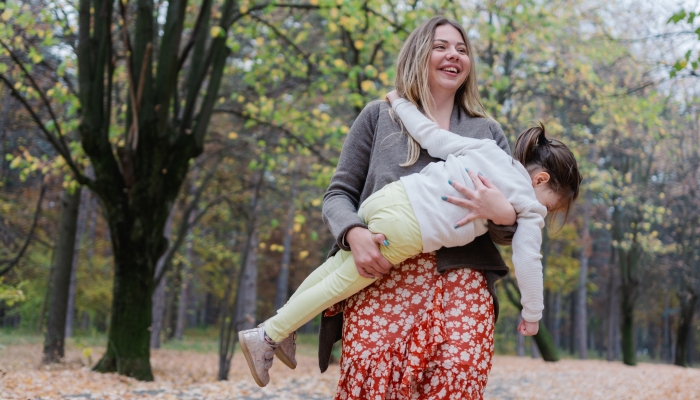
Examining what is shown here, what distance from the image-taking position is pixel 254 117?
9008 millimetres

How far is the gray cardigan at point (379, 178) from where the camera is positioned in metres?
2.00

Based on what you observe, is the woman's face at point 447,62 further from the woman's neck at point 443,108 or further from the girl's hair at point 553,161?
Answer: the girl's hair at point 553,161

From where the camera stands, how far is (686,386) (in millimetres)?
10102

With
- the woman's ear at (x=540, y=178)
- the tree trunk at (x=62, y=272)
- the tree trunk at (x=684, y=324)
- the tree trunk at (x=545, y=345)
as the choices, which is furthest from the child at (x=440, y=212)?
the tree trunk at (x=684, y=324)

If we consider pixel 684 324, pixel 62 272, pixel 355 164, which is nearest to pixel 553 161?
pixel 355 164

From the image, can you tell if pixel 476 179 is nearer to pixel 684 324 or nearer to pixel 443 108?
pixel 443 108

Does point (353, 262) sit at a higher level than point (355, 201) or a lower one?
lower

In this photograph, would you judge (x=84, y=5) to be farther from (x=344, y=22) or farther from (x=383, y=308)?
(x=383, y=308)

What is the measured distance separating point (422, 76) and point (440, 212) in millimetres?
563

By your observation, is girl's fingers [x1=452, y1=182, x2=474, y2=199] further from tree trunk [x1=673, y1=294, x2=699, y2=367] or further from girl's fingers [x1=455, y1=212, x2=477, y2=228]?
tree trunk [x1=673, y1=294, x2=699, y2=367]

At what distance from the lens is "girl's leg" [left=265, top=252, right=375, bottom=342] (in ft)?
6.57

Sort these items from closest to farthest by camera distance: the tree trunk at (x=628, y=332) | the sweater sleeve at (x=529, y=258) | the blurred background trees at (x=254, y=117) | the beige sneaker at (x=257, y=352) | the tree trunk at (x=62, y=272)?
the sweater sleeve at (x=529, y=258) < the beige sneaker at (x=257, y=352) < the blurred background trees at (x=254, y=117) < the tree trunk at (x=62, y=272) < the tree trunk at (x=628, y=332)

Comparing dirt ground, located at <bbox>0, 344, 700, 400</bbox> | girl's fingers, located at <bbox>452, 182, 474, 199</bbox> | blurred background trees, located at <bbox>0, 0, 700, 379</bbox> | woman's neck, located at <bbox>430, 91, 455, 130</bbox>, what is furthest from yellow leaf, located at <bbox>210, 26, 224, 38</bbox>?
girl's fingers, located at <bbox>452, 182, 474, 199</bbox>

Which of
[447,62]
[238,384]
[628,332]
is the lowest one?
[238,384]
